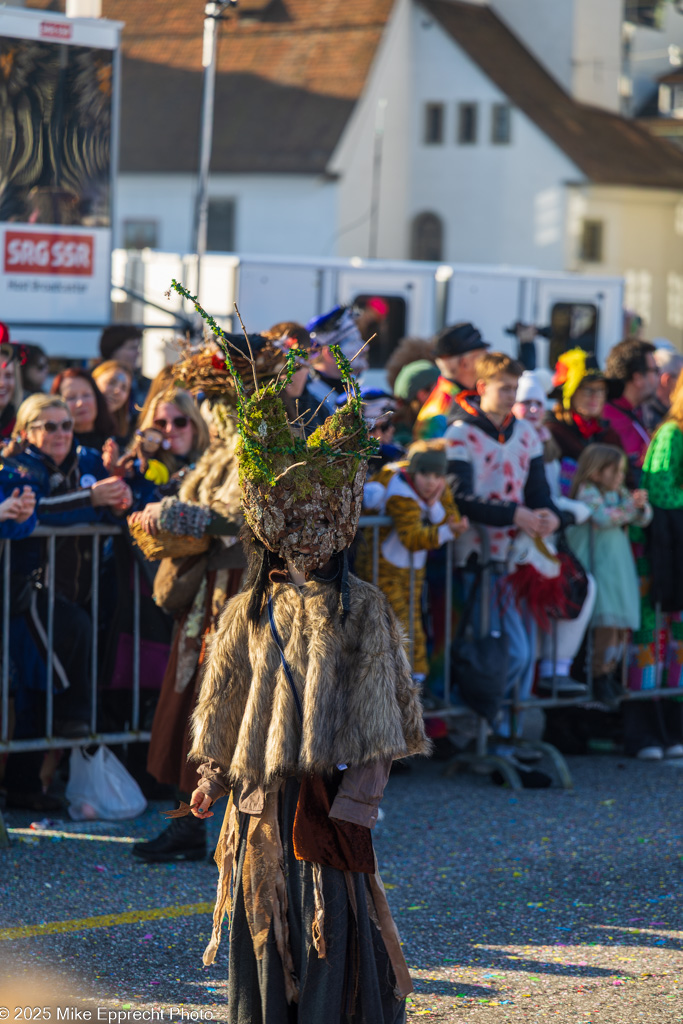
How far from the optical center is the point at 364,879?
3.67 metres

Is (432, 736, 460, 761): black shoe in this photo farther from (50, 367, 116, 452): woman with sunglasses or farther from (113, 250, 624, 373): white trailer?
(113, 250, 624, 373): white trailer

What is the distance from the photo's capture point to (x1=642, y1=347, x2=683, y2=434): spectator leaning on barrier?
955cm

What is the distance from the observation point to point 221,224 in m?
35.8

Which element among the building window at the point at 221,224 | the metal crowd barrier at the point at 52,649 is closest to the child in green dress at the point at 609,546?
the metal crowd barrier at the point at 52,649

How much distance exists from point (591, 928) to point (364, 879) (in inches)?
64.6

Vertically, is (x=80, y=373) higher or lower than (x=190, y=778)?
higher

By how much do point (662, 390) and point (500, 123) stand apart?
27854 millimetres

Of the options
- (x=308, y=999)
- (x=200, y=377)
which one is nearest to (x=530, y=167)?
(x=200, y=377)

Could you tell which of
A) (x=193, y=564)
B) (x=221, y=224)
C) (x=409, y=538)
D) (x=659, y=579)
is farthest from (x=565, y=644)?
(x=221, y=224)

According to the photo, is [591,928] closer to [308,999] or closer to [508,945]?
[508,945]

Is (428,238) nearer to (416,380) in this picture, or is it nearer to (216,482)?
(416,380)

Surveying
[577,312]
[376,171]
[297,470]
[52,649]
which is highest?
[376,171]

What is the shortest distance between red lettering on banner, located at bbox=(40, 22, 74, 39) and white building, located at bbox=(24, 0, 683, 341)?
70.8ft

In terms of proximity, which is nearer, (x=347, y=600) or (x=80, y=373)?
(x=347, y=600)
